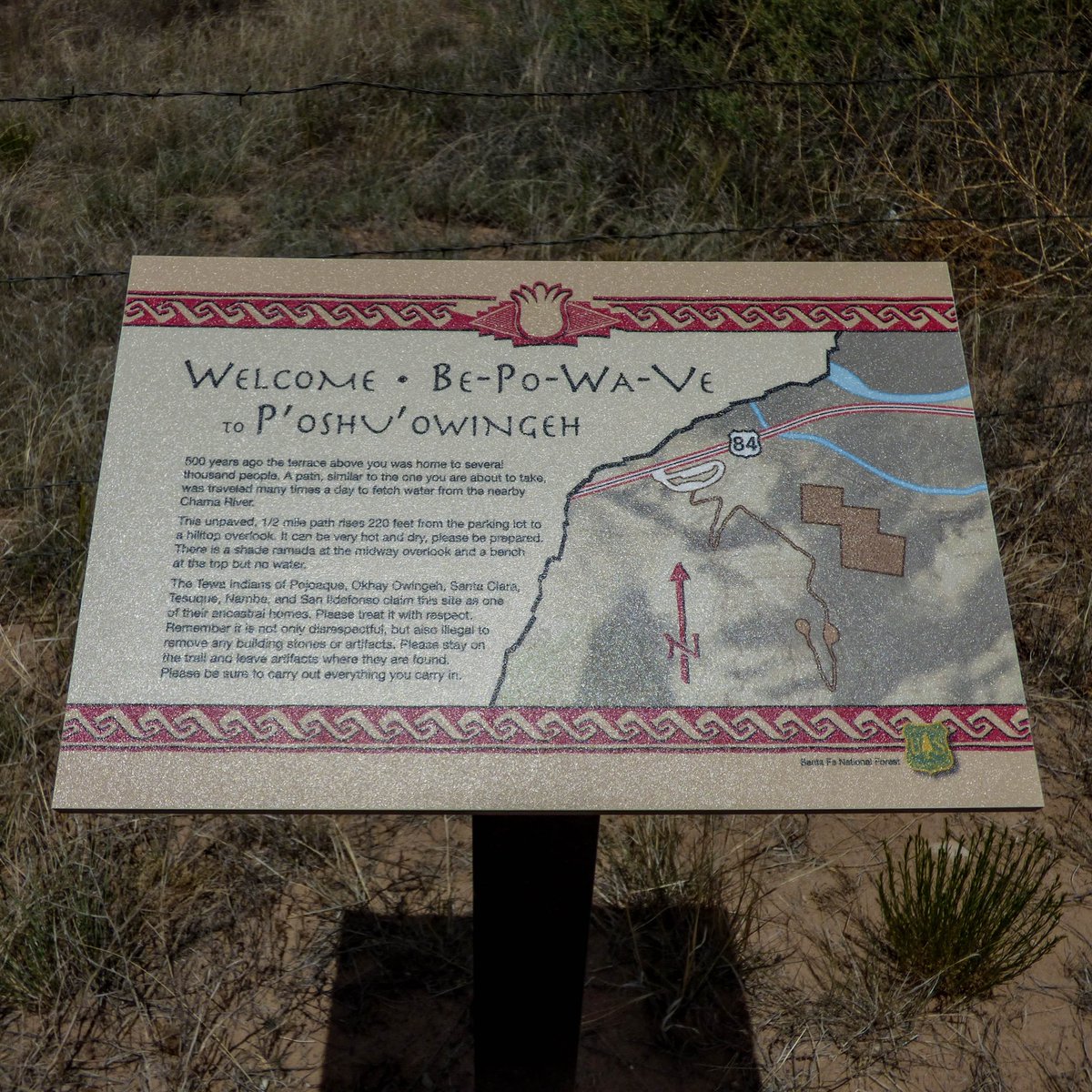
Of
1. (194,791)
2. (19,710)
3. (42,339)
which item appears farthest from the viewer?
(42,339)

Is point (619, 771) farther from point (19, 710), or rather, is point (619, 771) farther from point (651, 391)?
point (19, 710)

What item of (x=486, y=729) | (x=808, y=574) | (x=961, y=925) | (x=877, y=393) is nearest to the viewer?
(x=486, y=729)

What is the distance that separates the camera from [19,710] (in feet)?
9.30

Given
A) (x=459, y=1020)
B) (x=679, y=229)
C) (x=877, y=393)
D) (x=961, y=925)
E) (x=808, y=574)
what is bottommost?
(x=459, y=1020)

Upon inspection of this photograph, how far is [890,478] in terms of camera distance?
1.78 m

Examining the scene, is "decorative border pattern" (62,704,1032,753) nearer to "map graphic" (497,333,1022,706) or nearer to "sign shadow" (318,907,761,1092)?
"map graphic" (497,333,1022,706)

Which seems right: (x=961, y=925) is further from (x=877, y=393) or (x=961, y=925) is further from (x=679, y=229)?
(x=679, y=229)

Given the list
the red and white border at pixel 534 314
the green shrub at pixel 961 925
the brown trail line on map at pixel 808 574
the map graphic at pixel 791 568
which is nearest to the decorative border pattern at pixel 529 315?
the red and white border at pixel 534 314

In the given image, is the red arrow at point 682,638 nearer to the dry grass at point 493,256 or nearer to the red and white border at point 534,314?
the red and white border at point 534,314

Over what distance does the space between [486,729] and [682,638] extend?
32cm

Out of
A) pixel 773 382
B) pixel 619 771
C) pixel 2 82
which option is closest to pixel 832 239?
pixel 773 382

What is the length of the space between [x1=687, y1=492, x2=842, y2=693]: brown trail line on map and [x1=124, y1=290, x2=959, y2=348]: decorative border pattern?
1.15 feet

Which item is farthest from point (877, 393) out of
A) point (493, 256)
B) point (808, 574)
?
point (493, 256)

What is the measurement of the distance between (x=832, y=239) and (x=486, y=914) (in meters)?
3.24
